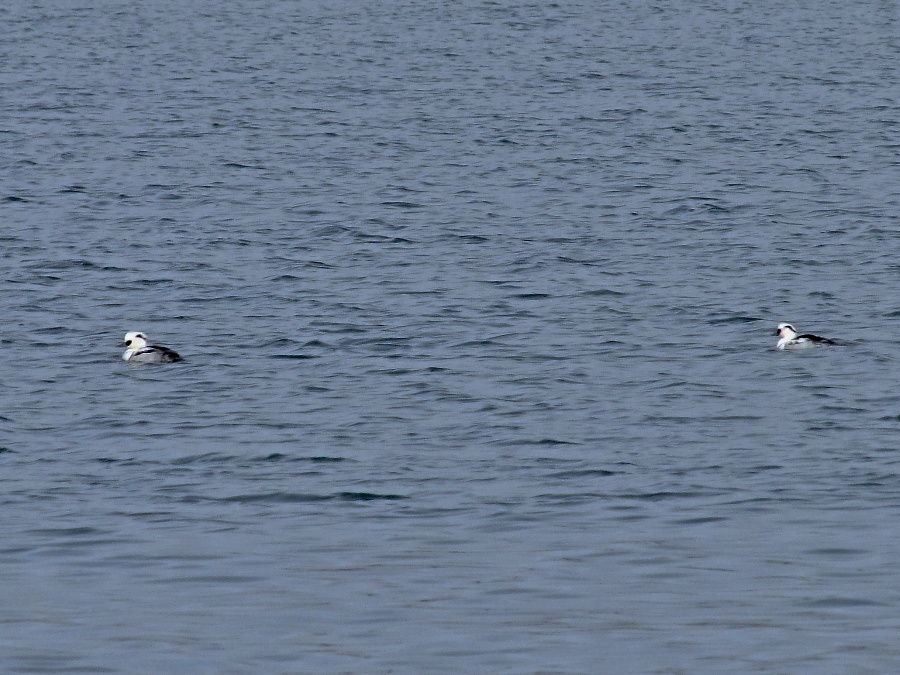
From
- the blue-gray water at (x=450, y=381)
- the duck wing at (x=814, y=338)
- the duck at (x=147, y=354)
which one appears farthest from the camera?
the duck wing at (x=814, y=338)

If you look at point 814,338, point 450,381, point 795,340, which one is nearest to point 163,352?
point 450,381

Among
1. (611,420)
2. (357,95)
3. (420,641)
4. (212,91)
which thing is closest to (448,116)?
(357,95)

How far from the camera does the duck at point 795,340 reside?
2391 centimetres

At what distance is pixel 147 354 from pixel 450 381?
4273mm

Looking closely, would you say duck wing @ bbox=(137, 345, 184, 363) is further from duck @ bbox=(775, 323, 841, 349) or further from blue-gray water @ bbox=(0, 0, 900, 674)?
duck @ bbox=(775, 323, 841, 349)

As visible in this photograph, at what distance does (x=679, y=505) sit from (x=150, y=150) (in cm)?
2924

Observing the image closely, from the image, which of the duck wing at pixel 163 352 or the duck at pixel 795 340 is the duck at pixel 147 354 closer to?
the duck wing at pixel 163 352

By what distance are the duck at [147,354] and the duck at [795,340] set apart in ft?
27.7

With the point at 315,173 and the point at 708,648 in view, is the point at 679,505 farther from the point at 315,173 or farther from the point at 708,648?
the point at 315,173

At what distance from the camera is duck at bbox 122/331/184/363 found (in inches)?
927

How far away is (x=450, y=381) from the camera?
22656mm

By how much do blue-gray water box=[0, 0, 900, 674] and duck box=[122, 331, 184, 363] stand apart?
24 centimetres

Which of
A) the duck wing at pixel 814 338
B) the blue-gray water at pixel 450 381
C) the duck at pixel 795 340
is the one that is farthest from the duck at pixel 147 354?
the duck wing at pixel 814 338

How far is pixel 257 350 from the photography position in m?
24.6
